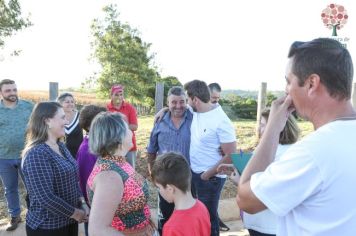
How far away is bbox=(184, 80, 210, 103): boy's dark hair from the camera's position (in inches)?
161

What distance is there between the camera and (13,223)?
15.9ft

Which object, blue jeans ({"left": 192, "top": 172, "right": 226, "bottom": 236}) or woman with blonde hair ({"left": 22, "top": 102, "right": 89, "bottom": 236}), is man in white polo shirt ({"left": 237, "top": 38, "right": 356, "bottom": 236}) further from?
blue jeans ({"left": 192, "top": 172, "right": 226, "bottom": 236})

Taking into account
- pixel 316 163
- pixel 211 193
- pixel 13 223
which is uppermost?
pixel 316 163

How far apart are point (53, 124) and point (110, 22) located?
60.9 ft

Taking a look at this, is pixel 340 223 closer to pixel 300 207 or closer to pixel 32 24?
pixel 300 207

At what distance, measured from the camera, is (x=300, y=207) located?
1.29 metres

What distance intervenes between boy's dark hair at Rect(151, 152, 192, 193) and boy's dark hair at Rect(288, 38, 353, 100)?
1309mm

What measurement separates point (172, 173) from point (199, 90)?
5.84 ft

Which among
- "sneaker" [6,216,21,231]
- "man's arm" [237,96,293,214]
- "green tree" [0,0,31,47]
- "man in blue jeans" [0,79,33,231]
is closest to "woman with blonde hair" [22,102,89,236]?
"man's arm" [237,96,293,214]

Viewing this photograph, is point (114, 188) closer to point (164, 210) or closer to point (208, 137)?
point (164, 210)

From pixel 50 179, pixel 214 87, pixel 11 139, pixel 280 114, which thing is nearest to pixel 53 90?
pixel 11 139

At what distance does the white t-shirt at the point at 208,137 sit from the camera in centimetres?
399

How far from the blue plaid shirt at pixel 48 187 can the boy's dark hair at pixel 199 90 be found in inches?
64.1

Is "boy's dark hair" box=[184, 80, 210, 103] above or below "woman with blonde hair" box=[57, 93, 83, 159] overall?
above
